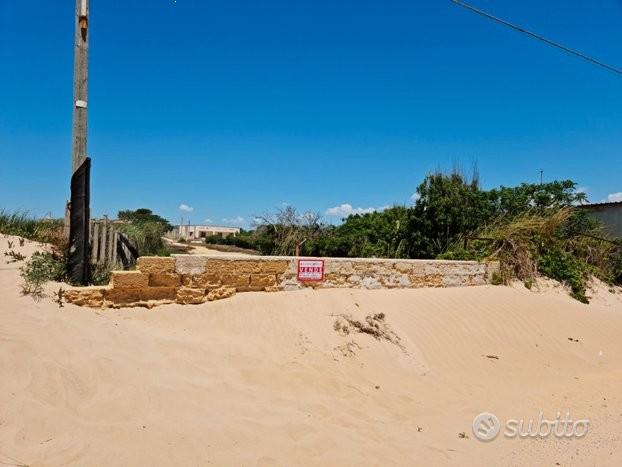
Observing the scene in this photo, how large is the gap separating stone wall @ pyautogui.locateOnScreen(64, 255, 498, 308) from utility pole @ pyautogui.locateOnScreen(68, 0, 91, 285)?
22.6 inches

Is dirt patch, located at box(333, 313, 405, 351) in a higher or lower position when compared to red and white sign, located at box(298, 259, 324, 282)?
lower

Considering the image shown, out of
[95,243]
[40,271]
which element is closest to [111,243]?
[95,243]

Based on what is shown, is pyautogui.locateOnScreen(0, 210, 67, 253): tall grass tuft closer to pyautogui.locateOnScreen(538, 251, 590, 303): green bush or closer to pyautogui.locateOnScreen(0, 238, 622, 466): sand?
pyautogui.locateOnScreen(0, 238, 622, 466): sand

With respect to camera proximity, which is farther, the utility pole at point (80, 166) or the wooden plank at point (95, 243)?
the wooden plank at point (95, 243)

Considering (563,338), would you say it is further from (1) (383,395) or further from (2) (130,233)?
(2) (130,233)

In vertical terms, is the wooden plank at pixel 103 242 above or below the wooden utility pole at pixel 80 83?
below

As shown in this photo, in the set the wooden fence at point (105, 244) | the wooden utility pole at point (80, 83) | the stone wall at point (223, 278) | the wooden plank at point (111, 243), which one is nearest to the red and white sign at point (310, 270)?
the stone wall at point (223, 278)

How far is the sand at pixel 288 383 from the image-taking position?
3.65 m

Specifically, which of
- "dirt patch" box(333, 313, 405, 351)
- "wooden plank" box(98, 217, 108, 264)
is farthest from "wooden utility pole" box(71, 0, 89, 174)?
"dirt patch" box(333, 313, 405, 351)

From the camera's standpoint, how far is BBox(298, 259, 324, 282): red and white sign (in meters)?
7.47

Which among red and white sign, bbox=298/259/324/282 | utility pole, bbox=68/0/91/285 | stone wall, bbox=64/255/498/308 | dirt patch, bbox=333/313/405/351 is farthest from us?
red and white sign, bbox=298/259/324/282

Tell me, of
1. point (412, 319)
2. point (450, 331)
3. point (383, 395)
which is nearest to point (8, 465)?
point (383, 395)

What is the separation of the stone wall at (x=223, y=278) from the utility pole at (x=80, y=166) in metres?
0.58

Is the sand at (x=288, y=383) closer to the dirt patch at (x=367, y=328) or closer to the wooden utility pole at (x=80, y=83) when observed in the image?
the dirt patch at (x=367, y=328)
